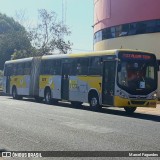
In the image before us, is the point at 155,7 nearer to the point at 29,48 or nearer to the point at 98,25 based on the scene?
the point at 98,25

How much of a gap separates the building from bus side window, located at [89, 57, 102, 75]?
1125 cm

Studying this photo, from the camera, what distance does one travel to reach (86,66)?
21094 mm

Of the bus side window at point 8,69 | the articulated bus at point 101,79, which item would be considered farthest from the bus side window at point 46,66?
the bus side window at point 8,69

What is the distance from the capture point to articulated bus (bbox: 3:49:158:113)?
60.1ft

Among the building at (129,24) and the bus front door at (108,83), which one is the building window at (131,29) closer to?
the building at (129,24)

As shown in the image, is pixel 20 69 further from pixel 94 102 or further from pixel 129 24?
pixel 94 102

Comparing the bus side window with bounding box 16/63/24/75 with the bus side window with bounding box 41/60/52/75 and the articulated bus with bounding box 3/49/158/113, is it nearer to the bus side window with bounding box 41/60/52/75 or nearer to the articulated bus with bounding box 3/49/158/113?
the articulated bus with bounding box 3/49/158/113

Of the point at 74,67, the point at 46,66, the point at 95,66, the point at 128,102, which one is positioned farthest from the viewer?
the point at 46,66

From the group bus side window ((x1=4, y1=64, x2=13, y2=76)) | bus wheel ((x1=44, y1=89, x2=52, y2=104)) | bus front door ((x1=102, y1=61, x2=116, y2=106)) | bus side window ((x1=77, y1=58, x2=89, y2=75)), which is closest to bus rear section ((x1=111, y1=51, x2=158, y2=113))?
bus front door ((x1=102, y1=61, x2=116, y2=106))

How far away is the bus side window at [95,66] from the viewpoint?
65.0ft

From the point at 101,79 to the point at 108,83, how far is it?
2.15 feet

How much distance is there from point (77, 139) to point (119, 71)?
8.08 m

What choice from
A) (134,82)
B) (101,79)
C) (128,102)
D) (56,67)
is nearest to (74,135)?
(128,102)

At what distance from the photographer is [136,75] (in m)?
18.4
